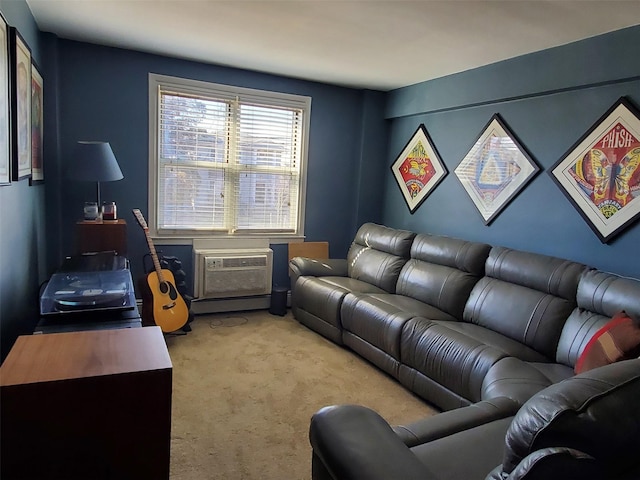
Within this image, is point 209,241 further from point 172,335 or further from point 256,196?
point 172,335

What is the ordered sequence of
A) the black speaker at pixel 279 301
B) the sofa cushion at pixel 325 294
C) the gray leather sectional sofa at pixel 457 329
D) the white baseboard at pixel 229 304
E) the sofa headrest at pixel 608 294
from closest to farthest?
the gray leather sectional sofa at pixel 457 329
the sofa headrest at pixel 608 294
the sofa cushion at pixel 325 294
the white baseboard at pixel 229 304
the black speaker at pixel 279 301

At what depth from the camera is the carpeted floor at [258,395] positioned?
7.07ft

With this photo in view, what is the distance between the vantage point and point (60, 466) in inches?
47.4

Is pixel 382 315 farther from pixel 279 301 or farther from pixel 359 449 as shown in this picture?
pixel 359 449

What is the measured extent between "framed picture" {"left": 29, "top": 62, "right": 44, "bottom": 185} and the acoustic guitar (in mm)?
806

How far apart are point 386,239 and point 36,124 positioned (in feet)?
9.66

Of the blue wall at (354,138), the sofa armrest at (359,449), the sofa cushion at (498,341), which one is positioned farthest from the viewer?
A: the blue wall at (354,138)

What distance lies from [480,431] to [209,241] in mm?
3185

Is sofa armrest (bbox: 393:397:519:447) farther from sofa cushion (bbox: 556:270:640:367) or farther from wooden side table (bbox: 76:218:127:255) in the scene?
wooden side table (bbox: 76:218:127:255)

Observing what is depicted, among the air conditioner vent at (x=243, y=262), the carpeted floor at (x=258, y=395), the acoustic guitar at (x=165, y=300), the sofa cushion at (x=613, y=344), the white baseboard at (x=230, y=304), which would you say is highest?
the sofa cushion at (x=613, y=344)

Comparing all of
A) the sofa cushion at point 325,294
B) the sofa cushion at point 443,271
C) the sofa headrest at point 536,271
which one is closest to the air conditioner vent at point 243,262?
the sofa cushion at point 325,294

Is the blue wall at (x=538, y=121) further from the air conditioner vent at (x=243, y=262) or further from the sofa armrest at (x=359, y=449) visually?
the sofa armrest at (x=359, y=449)

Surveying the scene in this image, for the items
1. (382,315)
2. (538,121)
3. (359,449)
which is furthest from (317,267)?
(359,449)

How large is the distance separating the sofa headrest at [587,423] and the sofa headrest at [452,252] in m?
2.26
